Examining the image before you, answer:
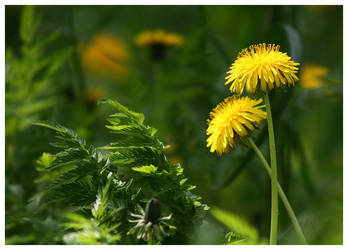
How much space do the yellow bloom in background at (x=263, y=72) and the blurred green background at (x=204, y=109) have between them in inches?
3.0

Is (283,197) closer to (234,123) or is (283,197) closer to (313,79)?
(234,123)

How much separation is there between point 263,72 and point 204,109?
64 cm

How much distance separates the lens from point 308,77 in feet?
3.73

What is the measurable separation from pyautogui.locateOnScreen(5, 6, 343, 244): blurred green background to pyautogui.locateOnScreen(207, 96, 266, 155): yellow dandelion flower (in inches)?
2.1

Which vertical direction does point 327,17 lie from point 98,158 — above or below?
above

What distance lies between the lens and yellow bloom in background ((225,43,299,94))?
49cm

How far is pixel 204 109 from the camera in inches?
44.6

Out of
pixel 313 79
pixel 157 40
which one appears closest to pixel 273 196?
pixel 313 79

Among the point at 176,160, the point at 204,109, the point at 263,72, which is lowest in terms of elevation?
the point at 176,160

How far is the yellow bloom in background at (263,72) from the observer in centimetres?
49

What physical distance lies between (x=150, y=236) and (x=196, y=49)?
795 millimetres

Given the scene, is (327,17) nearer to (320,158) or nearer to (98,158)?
(320,158)

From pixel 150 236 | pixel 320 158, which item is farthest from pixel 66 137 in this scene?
pixel 320 158

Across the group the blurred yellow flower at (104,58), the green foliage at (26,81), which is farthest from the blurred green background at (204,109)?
the blurred yellow flower at (104,58)
